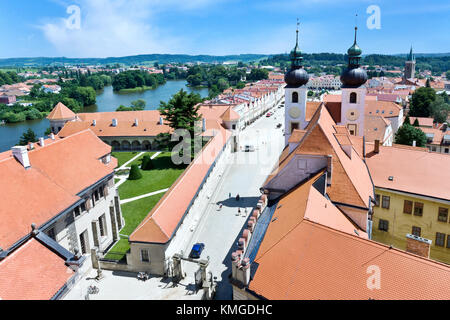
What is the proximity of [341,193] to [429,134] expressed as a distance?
44649 millimetres

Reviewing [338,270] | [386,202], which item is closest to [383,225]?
[386,202]

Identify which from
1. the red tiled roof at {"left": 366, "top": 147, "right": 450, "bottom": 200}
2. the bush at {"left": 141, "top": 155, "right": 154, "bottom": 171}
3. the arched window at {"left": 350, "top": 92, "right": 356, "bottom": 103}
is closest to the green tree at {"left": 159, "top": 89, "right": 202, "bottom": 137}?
the bush at {"left": 141, "top": 155, "right": 154, "bottom": 171}

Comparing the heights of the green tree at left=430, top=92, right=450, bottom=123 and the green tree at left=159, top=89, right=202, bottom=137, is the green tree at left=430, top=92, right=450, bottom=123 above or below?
below

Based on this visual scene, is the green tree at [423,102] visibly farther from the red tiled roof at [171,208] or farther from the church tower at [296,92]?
the red tiled roof at [171,208]

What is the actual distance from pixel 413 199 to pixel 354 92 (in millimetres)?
13801

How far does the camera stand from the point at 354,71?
3231 cm

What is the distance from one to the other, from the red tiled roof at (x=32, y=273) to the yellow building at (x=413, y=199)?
21.3 m

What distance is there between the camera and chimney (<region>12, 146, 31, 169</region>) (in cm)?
1911

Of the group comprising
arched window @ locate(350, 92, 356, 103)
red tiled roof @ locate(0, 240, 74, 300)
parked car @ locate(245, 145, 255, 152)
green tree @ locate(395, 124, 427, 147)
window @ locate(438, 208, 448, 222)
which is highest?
arched window @ locate(350, 92, 356, 103)

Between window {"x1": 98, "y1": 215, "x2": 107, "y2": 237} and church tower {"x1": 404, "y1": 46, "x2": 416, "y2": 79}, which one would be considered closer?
window {"x1": 98, "y1": 215, "x2": 107, "y2": 237}

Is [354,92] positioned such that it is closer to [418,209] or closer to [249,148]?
[418,209]

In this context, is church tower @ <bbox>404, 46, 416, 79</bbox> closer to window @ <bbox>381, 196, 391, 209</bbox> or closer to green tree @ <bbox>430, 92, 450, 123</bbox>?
green tree @ <bbox>430, 92, 450, 123</bbox>
